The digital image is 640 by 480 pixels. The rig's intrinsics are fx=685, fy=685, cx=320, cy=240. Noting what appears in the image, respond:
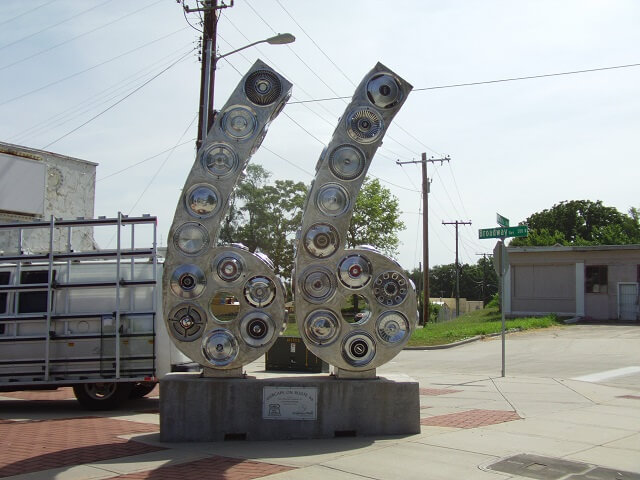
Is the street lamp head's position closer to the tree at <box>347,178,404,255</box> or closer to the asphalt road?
the asphalt road

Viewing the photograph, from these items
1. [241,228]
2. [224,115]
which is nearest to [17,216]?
[224,115]

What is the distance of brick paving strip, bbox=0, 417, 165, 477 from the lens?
7.00 metres

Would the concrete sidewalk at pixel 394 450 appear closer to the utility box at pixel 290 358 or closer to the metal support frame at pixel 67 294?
the metal support frame at pixel 67 294

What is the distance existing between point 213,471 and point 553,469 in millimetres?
3224

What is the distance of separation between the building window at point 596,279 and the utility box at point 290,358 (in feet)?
71.7

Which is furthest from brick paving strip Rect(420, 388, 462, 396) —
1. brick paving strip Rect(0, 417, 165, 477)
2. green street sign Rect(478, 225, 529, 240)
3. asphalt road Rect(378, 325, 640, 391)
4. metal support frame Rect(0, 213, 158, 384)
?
brick paving strip Rect(0, 417, 165, 477)

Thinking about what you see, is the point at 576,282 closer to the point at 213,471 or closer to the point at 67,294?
the point at 67,294

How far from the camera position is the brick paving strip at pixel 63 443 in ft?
23.0

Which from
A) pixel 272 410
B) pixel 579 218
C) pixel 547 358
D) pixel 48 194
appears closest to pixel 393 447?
pixel 272 410

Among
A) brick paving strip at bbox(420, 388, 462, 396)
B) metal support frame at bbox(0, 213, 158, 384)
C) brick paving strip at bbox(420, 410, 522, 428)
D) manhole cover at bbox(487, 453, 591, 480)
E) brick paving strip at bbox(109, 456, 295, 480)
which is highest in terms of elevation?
metal support frame at bbox(0, 213, 158, 384)

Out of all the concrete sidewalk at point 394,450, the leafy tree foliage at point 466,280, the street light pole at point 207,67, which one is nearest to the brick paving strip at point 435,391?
the concrete sidewalk at point 394,450

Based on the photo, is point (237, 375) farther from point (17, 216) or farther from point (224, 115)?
point (17, 216)

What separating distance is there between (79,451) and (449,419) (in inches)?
189

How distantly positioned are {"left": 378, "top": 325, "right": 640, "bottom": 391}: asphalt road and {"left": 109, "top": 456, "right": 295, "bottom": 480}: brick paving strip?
361 inches
